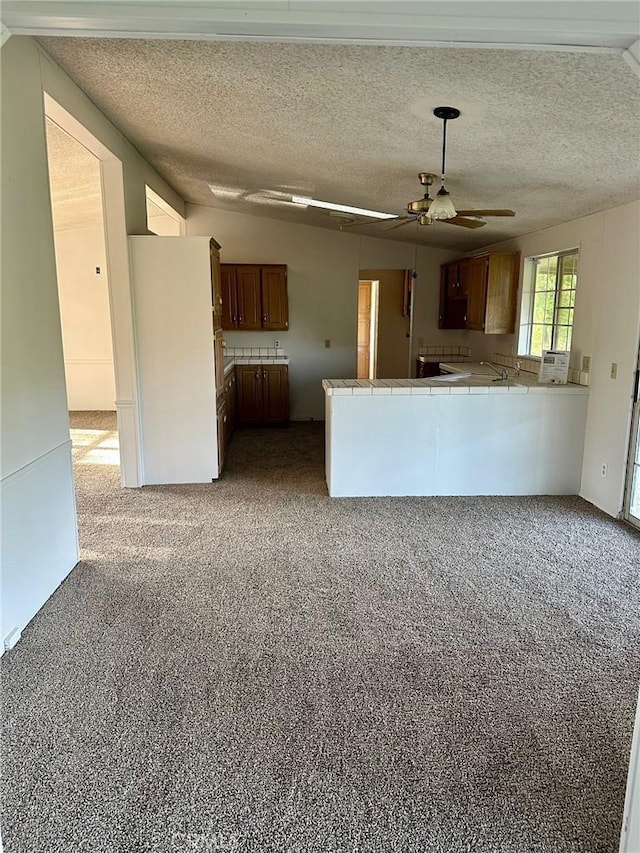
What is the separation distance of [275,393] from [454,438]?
2949 millimetres

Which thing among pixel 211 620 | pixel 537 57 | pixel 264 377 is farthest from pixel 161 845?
pixel 264 377

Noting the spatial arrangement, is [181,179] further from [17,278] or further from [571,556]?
[571,556]

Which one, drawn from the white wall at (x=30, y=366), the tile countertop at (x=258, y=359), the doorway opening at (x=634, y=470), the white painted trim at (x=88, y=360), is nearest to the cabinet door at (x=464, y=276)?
the tile countertop at (x=258, y=359)

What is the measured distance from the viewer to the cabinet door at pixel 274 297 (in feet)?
22.2

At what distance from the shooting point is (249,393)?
6750 millimetres

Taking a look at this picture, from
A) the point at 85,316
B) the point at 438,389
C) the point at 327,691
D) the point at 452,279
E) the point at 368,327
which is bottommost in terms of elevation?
the point at 327,691

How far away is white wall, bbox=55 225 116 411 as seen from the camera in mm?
7773

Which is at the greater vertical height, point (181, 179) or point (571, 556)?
point (181, 179)

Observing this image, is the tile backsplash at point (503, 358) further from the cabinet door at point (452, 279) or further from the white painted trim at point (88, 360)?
the white painted trim at point (88, 360)

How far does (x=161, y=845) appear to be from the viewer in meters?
1.52

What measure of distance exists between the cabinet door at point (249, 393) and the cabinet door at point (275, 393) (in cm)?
7

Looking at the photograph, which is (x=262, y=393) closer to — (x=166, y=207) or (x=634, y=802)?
(x=166, y=207)

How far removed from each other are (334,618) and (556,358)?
125 inches

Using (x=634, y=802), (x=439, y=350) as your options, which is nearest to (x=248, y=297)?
(x=439, y=350)
